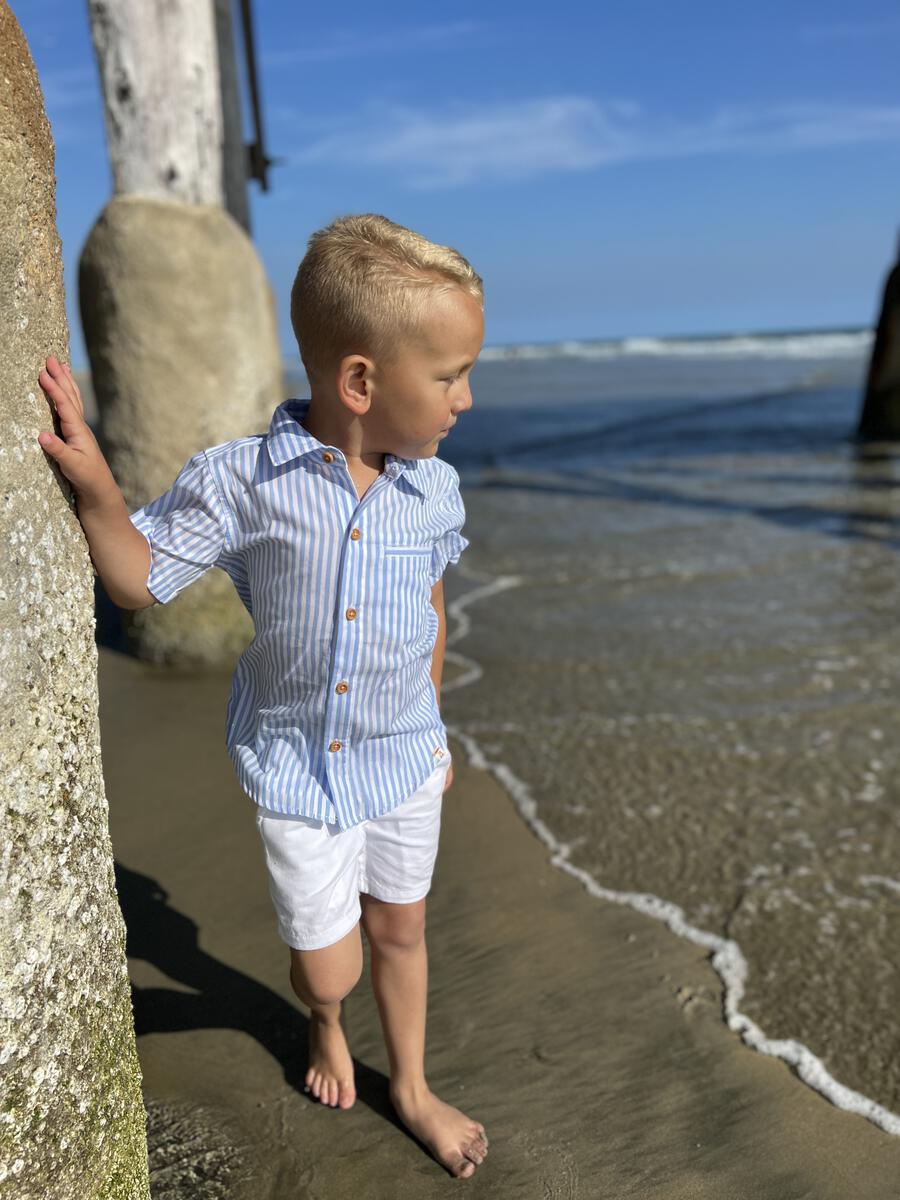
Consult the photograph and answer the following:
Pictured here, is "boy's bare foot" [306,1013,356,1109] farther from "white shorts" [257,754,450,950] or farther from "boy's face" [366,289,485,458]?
"boy's face" [366,289,485,458]

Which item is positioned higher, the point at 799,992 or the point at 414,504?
the point at 414,504

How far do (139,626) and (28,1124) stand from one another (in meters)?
3.51

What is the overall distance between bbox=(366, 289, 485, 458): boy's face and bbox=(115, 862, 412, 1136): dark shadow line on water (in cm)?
129

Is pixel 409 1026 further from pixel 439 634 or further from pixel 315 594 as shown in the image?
pixel 315 594

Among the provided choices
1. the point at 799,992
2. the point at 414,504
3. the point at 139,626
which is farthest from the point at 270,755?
the point at 139,626

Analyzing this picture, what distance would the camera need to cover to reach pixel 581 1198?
198 cm

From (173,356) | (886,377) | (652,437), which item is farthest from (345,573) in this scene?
(652,437)

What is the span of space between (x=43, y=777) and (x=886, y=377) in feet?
37.0

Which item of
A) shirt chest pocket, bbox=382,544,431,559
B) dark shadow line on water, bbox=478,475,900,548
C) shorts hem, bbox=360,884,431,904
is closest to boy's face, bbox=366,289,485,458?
shirt chest pocket, bbox=382,544,431,559

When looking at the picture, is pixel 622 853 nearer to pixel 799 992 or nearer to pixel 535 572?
pixel 799 992

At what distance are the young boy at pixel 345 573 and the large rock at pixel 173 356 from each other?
9.12 feet

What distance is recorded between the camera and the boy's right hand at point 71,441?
147 centimetres

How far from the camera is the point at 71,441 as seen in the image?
1.52 meters

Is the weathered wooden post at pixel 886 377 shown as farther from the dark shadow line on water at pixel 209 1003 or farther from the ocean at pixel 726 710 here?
the dark shadow line on water at pixel 209 1003
